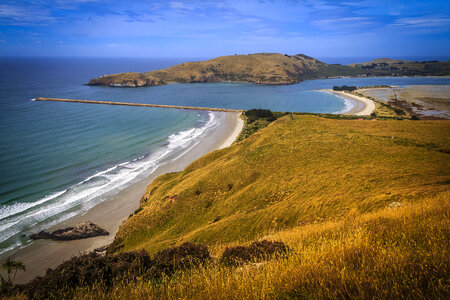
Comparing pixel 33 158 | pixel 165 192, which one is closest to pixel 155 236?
pixel 165 192

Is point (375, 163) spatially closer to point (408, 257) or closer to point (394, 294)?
point (408, 257)

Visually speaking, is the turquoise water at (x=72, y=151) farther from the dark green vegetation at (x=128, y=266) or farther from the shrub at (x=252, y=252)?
the shrub at (x=252, y=252)

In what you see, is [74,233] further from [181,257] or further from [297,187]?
[297,187]

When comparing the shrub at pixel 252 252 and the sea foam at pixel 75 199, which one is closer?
the shrub at pixel 252 252

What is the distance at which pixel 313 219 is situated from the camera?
12492 millimetres

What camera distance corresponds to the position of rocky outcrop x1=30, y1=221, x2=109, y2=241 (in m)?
21.9

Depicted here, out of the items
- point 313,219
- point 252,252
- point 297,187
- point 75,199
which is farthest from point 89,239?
point 313,219

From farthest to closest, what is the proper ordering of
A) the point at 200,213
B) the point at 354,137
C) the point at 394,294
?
the point at 354,137
the point at 200,213
the point at 394,294

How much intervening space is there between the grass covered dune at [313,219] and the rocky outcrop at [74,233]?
5.12 meters

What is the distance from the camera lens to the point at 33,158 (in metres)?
39.4

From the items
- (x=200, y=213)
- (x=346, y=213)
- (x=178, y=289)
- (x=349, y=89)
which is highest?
(x=349, y=89)

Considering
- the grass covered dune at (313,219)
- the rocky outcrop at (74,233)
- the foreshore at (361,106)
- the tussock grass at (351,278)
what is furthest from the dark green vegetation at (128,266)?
the foreshore at (361,106)

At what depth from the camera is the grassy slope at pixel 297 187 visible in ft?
42.7

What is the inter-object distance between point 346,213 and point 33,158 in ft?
157
